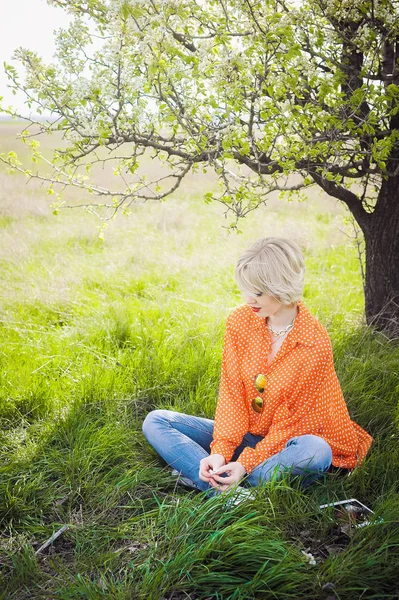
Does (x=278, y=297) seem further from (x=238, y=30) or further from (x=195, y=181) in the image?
(x=195, y=181)

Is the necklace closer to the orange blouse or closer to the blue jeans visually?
the orange blouse

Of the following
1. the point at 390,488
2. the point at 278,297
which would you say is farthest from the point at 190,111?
the point at 390,488

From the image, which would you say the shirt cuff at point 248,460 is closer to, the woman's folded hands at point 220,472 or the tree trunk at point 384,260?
the woman's folded hands at point 220,472

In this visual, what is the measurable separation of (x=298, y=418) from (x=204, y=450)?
1.72ft

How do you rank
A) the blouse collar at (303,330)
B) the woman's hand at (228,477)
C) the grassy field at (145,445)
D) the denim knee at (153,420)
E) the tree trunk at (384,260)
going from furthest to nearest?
1. the tree trunk at (384,260)
2. the denim knee at (153,420)
3. the blouse collar at (303,330)
4. the woman's hand at (228,477)
5. the grassy field at (145,445)

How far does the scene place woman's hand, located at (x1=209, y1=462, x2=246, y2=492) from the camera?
2.54 m

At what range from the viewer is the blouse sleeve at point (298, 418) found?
8.61 ft

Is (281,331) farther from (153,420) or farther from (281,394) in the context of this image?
(153,420)

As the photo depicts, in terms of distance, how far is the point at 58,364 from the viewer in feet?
12.9

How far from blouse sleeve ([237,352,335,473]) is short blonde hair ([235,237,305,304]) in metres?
0.37

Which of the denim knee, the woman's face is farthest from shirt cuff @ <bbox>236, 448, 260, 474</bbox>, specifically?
the woman's face

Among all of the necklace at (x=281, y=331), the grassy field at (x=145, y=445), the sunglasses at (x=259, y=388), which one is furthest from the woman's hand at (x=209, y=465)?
the necklace at (x=281, y=331)

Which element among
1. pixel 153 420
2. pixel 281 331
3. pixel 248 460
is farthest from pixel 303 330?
pixel 153 420

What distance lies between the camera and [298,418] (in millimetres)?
2650
